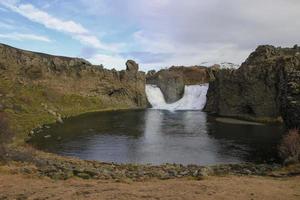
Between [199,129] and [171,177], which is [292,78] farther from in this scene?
[171,177]

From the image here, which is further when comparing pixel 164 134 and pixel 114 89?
pixel 114 89

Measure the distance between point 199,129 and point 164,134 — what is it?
9.51 m

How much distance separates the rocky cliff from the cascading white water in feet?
19.0

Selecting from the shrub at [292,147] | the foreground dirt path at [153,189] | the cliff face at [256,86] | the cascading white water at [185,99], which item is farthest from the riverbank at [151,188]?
the cascading white water at [185,99]

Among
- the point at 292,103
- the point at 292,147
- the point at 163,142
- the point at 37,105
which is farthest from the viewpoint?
the point at 37,105

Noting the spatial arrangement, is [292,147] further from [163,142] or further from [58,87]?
[58,87]

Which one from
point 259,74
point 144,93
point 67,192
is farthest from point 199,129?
point 144,93

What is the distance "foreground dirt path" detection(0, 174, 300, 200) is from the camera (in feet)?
71.2

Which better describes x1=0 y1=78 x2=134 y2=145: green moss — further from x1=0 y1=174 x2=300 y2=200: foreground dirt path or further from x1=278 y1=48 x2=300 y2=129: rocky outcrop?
x1=278 y1=48 x2=300 y2=129: rocky outcrop

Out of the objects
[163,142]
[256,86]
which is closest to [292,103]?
[163,142]

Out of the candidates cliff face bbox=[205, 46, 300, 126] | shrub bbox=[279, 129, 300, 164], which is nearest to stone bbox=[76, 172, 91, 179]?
shrub bbox=[279, 129, 300, 164]

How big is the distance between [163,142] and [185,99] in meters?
87.3

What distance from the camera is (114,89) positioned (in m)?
138

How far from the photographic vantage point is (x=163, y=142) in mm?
57562
